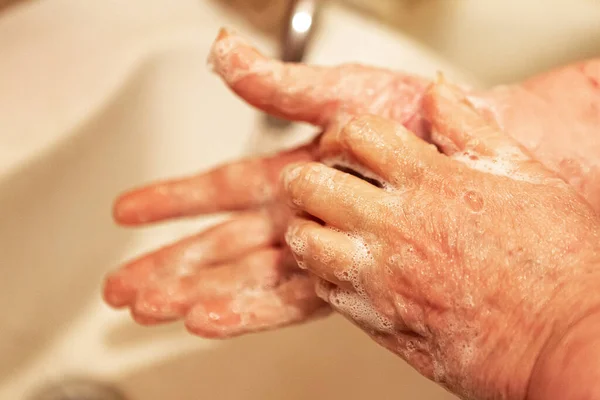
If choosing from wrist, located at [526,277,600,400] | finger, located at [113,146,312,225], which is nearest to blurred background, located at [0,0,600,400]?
finger, located at [113,146,312,225]

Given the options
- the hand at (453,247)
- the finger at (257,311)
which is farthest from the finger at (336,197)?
the finger at (257,311)

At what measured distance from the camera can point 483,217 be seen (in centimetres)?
40

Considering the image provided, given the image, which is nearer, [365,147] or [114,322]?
[365,147]

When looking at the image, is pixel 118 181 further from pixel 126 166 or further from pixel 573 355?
pixel 573 355

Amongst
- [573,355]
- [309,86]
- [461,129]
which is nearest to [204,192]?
[309,86]

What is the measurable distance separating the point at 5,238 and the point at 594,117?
613mm

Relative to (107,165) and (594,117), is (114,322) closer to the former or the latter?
(107,165)

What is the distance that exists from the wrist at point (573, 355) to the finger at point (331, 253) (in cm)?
13

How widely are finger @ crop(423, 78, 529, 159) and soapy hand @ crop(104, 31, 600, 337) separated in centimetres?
4

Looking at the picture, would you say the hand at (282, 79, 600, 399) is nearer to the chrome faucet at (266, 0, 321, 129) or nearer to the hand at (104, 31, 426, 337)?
the hand at (104, 31, 426, 337)

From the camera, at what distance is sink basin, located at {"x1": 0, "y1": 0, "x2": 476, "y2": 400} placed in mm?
680

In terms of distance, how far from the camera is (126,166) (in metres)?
0.80

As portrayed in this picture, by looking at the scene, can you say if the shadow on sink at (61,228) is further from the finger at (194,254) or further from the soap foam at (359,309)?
the soap foam at (359,309)

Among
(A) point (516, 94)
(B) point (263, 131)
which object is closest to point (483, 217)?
(A) point (516, 94)
